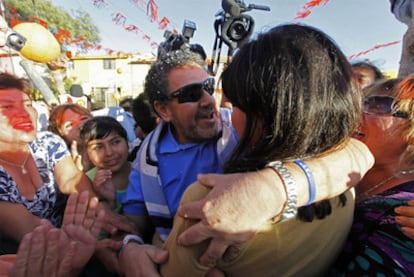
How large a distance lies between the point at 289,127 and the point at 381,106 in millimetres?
616

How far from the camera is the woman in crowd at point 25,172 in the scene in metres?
1.38

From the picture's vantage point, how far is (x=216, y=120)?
147 centimetres

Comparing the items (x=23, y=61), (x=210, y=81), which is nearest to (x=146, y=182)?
(x=210, y=81)

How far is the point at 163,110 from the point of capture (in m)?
1.56

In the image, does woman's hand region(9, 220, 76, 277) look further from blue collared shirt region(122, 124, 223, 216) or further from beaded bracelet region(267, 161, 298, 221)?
beaded bracelet region(267, 161, 298, 221)

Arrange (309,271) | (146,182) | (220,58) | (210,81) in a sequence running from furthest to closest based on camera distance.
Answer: (220,58)
(210,81)
(146,182)
(309,271)

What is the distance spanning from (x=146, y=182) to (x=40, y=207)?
0.68 meters

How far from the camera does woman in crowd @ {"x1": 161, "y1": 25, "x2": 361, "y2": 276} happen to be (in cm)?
68

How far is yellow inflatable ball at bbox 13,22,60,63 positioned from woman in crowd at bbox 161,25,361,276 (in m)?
4.20

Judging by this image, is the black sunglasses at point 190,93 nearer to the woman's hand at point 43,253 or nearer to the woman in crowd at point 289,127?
the woman in crowd at point 289,127

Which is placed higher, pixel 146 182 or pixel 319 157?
pixel 319 157

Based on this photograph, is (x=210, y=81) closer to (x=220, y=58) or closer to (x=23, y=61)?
(x=220, y=58)

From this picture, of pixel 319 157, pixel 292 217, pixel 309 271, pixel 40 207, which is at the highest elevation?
pixel 319 157

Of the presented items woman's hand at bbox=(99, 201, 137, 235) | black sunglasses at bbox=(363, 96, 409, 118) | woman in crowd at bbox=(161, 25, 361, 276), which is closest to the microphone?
black sunglasses at bbox=(363, 96, 409, 118)
